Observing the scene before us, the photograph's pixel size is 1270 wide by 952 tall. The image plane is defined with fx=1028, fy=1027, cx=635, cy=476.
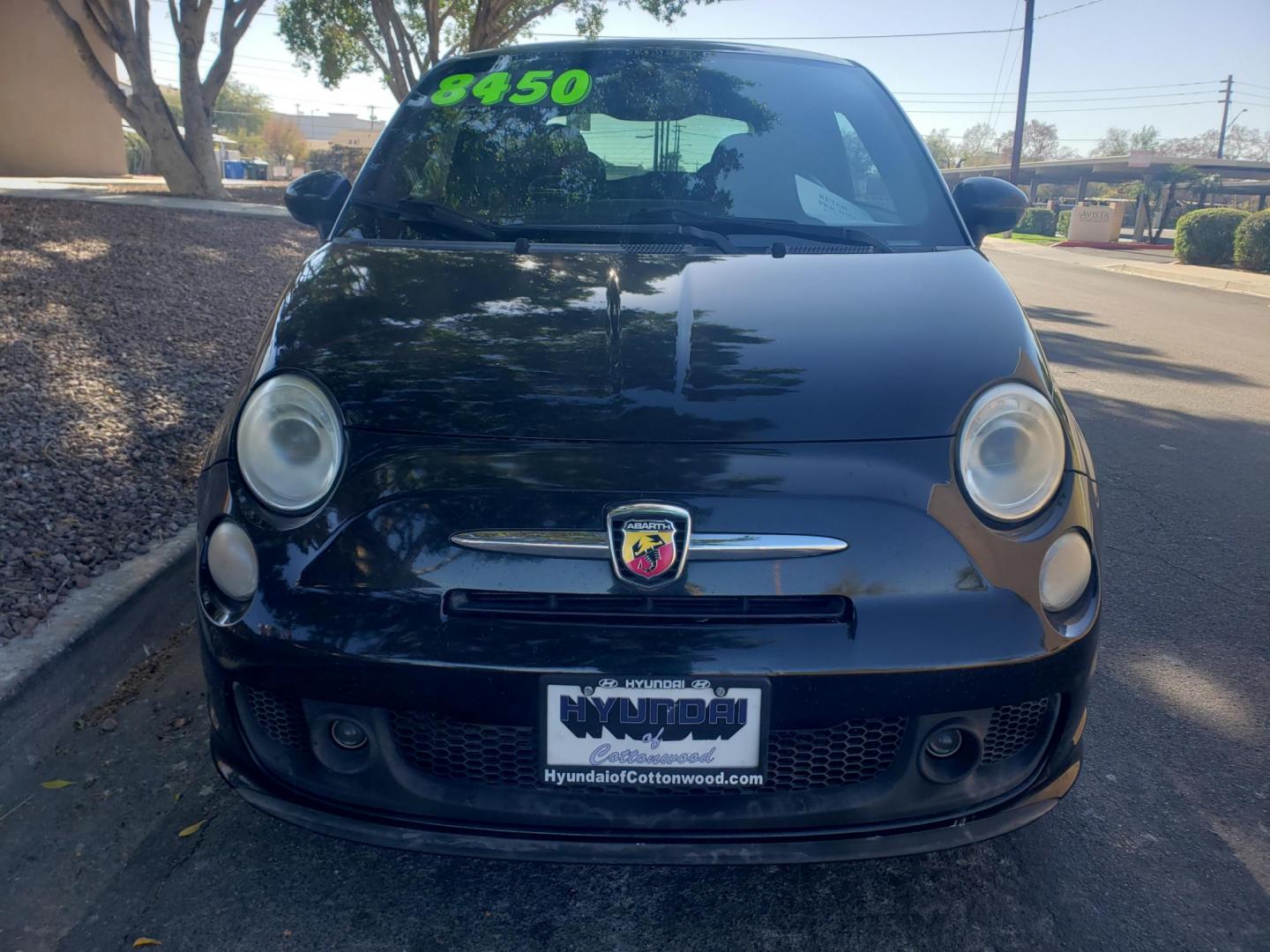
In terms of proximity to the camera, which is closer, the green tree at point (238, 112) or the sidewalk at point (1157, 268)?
the sidewalk at point (1157, 268)

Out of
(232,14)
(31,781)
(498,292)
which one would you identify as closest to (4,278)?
(31,781)

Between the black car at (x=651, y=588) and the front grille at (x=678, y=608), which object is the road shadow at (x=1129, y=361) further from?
the front grille at (x=678, y=608)

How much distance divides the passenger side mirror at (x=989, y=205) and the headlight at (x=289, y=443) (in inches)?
77.6

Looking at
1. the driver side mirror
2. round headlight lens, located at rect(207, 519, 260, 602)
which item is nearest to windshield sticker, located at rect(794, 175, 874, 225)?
the driver side mirror

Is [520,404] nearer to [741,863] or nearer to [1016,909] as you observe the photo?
[741,863]

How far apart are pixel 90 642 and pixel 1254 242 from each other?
2328cm

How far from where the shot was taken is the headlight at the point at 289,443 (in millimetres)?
1763

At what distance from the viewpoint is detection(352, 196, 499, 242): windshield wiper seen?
105 inches

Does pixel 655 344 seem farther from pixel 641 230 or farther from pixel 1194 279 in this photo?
→ pixel 1194 279

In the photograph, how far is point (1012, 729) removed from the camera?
175 centimetres

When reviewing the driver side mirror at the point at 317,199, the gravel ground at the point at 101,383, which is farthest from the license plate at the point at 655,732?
the driver side mirror at the point at 317,199

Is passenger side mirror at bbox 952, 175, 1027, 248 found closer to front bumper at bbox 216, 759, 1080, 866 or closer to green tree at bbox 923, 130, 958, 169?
front bumper at bbox 216, 759, 1080, 866

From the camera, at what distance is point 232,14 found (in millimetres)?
15734

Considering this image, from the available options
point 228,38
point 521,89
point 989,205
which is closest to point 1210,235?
point 228,38
